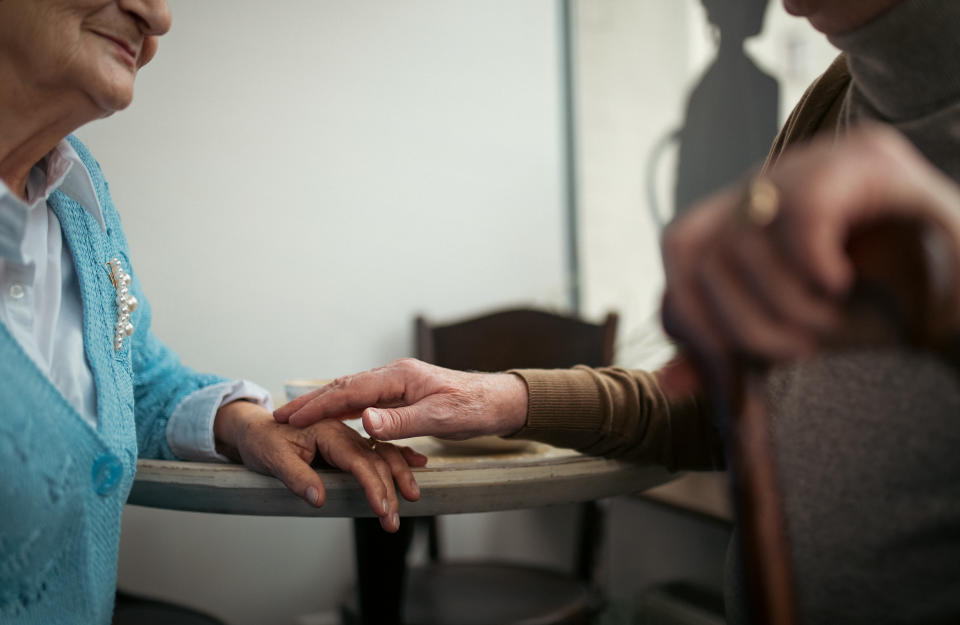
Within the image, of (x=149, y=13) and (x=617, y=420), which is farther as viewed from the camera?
(x=617, y=420)

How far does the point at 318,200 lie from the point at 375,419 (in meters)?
1.45

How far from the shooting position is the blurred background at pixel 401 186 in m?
2.00

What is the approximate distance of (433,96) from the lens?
2.44 meters

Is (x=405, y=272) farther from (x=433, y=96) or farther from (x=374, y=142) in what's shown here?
(x=433, y=96)

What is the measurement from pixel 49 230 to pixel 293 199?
1261mm

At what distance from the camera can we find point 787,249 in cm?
40

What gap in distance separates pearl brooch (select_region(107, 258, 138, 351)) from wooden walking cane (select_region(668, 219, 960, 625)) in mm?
799

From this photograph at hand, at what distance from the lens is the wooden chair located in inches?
59.9

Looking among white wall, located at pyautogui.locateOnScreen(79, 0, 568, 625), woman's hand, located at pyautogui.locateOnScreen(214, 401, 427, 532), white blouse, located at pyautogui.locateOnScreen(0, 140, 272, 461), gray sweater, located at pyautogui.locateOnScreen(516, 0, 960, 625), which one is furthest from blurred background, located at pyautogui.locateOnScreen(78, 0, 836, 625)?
gray sweater, located at pyautogui.locateOnScreen(516, 0, 960, 625)

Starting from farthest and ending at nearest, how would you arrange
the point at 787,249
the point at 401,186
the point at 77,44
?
the point at 401,186 < the point at 77,44 < the point at 787,249

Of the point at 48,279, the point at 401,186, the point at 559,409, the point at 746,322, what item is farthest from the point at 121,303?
the point at 401,186

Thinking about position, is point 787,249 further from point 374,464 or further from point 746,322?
point 374,464

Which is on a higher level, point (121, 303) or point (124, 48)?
point (124, 48)

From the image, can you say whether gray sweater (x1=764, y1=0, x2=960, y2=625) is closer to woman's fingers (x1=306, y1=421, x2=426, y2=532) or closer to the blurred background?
woman's fingers (x1=306, y1=421, x2=426, y2=532)
